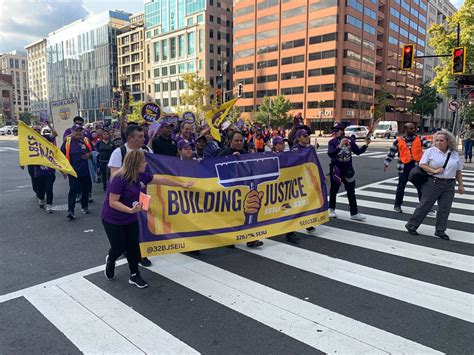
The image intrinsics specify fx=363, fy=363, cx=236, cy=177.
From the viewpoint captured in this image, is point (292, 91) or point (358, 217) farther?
point (292, 91)

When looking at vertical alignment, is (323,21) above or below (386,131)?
above

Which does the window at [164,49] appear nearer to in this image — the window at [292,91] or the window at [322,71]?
the window at [292,91]

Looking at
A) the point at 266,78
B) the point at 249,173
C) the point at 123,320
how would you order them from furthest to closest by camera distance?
1. the point at 266,78
2. the point at 249,173
3. the point at 123,320

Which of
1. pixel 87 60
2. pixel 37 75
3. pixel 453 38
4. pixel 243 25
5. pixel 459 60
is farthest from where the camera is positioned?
pixel 37 75

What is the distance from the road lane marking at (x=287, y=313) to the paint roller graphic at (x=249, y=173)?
1283 millimetres

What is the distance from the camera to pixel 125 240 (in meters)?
4.39

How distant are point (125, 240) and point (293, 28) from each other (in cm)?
7350

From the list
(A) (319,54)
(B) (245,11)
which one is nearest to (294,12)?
(A) (319,54)

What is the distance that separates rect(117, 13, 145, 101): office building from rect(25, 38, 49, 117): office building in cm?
6149

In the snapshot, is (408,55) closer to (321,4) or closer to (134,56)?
(321,4)

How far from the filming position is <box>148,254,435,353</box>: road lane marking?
3250 mm

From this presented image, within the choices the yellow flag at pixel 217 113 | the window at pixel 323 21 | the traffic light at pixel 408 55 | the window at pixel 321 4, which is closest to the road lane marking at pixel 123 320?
the yellow flag at pixel 217 113

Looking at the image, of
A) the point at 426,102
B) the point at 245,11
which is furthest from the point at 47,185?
the point at 426,102

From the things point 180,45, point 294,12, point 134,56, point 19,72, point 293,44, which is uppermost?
point 19,72
